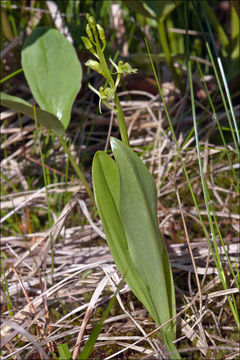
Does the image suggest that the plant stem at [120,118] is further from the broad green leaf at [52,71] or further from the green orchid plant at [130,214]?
the broad green leaf at [52,71]

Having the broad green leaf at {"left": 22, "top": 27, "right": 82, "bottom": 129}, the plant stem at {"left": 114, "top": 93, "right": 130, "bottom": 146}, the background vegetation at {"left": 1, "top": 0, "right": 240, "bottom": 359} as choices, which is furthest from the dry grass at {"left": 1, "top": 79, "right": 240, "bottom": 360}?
the broad green leaf at {"left": 22, "top": 27, "right": 82, "bottom": 129}

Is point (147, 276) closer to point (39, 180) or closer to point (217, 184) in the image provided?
point (217, 184)

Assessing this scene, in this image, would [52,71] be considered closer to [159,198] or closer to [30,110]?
[30,110]

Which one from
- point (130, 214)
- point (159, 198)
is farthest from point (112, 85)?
point (159, 198)

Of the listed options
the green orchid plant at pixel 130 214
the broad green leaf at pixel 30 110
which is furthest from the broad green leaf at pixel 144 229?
the broad green leaf at pixel 30 110

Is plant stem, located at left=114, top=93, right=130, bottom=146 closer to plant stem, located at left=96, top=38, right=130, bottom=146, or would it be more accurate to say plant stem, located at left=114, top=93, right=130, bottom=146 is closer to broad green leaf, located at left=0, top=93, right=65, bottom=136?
plant stem, located at left=96, top=38, right=130, bottom=146

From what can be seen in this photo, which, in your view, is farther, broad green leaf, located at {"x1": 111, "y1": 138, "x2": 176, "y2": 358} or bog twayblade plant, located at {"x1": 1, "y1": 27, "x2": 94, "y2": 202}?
bog twayblade plant, located at {"x1": 1, "y1": 27, "x2": 94, "y2": 202}
